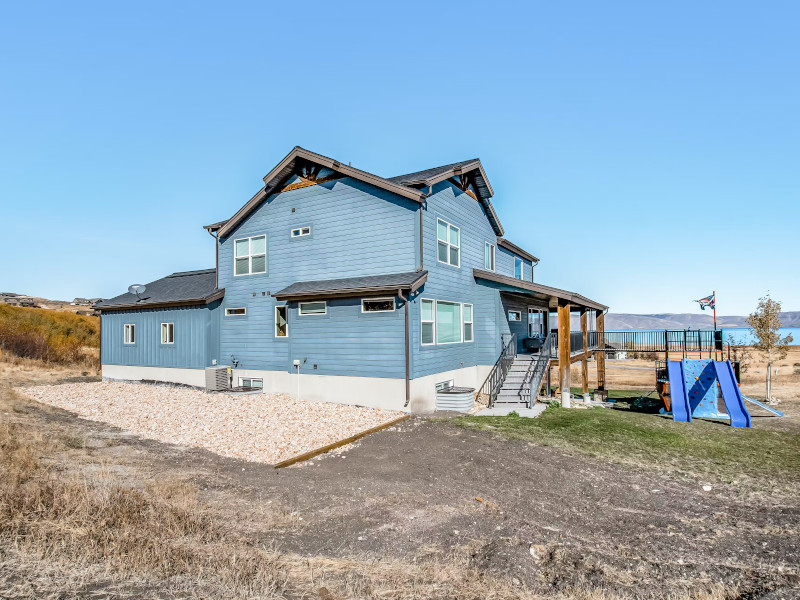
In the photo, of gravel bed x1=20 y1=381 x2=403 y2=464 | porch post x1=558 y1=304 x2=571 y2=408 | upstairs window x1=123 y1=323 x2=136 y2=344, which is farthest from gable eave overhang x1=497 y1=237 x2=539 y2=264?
upstairs window x1=123 y1=323 x2=136 y2=344

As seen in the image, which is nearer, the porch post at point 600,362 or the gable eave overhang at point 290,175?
the gable eave overhang at point 290,175

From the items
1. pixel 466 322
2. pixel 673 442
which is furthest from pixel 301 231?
pixel 673 442

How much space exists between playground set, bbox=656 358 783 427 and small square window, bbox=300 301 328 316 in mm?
12300

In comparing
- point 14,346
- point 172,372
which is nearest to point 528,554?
point 172,372

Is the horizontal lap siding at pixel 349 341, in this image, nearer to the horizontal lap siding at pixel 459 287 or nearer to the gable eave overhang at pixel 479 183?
the horizontal lap siding at pixel 459 287

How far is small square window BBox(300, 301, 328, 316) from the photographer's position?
16.2 meters

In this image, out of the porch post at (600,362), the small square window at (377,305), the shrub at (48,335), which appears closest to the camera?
the small square window at (377,305)

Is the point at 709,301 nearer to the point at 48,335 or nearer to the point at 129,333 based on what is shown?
the point at 129,333

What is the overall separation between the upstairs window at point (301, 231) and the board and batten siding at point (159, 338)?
482cm

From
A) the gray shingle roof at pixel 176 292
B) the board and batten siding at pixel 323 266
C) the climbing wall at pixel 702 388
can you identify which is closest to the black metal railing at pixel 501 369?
the board and batten siding at pixel 323 266

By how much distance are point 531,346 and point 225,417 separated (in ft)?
47.0

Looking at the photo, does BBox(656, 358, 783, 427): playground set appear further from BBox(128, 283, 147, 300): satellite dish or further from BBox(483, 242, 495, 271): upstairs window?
BBox(128, 283, 147, 300): satellite dish

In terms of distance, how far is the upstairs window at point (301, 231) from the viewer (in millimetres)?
17497

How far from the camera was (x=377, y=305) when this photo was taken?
→ 49.8 ft
